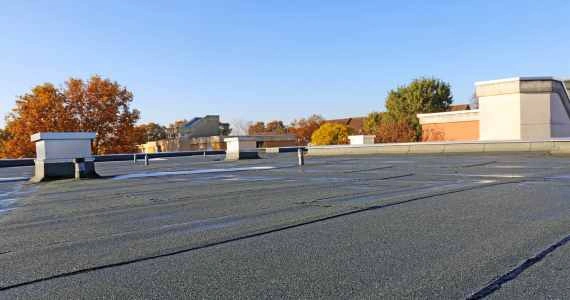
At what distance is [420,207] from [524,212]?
1.51m

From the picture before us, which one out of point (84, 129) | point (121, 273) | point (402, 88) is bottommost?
point (121, 273)

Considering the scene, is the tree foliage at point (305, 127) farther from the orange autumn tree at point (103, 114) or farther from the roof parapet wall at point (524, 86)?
the roof parapet wall at point (524, 86)

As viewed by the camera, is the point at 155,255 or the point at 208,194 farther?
the point at 208,194

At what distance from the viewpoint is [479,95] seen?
33.1m

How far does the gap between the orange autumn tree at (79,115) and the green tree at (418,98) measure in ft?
117

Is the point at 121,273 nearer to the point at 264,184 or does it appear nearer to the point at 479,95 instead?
the point at 264,184

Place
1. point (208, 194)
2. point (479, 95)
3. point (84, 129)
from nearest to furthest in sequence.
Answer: point (208, 194), point (479, 95), point (84, 129)

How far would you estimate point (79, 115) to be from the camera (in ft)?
190

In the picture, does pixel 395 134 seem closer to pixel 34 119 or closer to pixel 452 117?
pixel 452 117

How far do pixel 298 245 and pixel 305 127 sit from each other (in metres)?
99.8

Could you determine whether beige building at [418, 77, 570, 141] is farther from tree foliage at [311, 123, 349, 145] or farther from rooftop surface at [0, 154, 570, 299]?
tree foliage at [311, 123, 349, 145]

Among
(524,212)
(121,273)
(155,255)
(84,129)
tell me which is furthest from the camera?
(84,129)

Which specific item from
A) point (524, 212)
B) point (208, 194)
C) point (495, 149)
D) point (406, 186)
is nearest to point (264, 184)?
point (208, 194)

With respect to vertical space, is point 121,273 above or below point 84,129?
below
